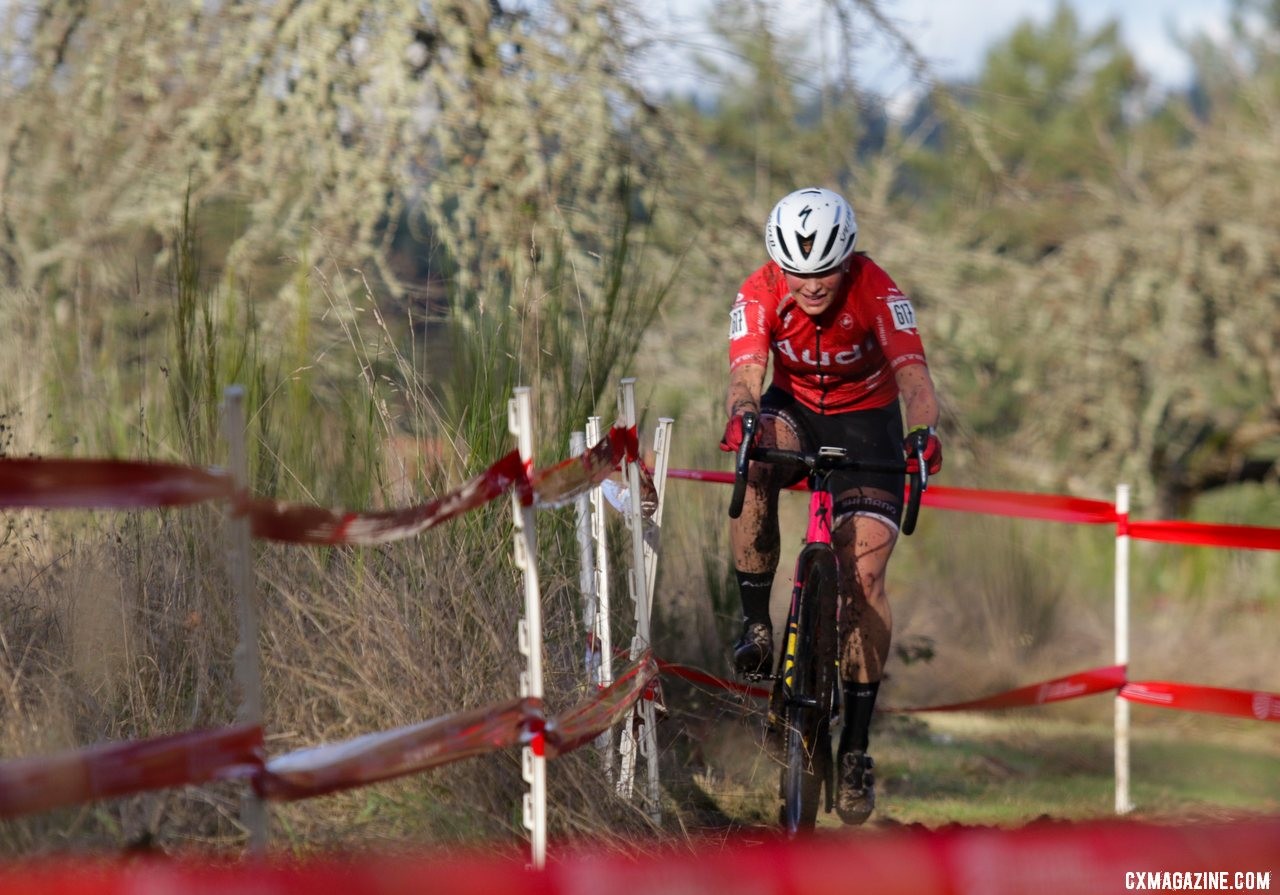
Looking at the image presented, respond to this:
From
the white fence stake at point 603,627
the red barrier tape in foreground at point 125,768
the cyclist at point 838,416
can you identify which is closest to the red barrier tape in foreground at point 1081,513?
the cyclist at point 838,416

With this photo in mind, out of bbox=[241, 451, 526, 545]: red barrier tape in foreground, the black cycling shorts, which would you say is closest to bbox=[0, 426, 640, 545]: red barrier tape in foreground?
bbox=[241, 451, 526, 545]: red barrier tape in foreground

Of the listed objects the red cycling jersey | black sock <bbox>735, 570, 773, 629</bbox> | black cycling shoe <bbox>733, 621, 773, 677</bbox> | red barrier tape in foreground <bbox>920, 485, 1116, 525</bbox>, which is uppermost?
the red cycling jersey

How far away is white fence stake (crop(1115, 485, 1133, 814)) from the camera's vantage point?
278 inches

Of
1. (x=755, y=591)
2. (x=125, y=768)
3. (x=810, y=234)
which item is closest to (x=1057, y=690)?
(x=755, y=591)

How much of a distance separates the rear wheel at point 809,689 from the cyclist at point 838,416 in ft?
0.64

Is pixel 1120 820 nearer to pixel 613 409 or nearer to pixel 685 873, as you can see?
pixel 613 409

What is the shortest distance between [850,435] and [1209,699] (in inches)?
83.6

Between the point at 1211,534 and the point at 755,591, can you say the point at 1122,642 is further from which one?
the point at 755,591

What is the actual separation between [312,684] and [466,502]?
1.03 m

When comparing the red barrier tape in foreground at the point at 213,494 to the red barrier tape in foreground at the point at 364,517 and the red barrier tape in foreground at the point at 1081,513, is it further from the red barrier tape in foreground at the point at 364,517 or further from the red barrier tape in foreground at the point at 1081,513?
the red barrier tape in foreground at the point at 1081,513

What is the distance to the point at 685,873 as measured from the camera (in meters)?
2.76

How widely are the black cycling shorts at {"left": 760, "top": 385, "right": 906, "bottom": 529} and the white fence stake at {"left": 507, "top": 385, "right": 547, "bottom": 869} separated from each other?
6.55 feet

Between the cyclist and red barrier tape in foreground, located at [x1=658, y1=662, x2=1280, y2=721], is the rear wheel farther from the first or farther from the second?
red barrier tape in foreground, located at [x1=658, y1=662, x2=1280, y2=721]

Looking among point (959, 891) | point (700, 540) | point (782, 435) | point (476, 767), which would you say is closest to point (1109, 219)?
point (700, 540)
